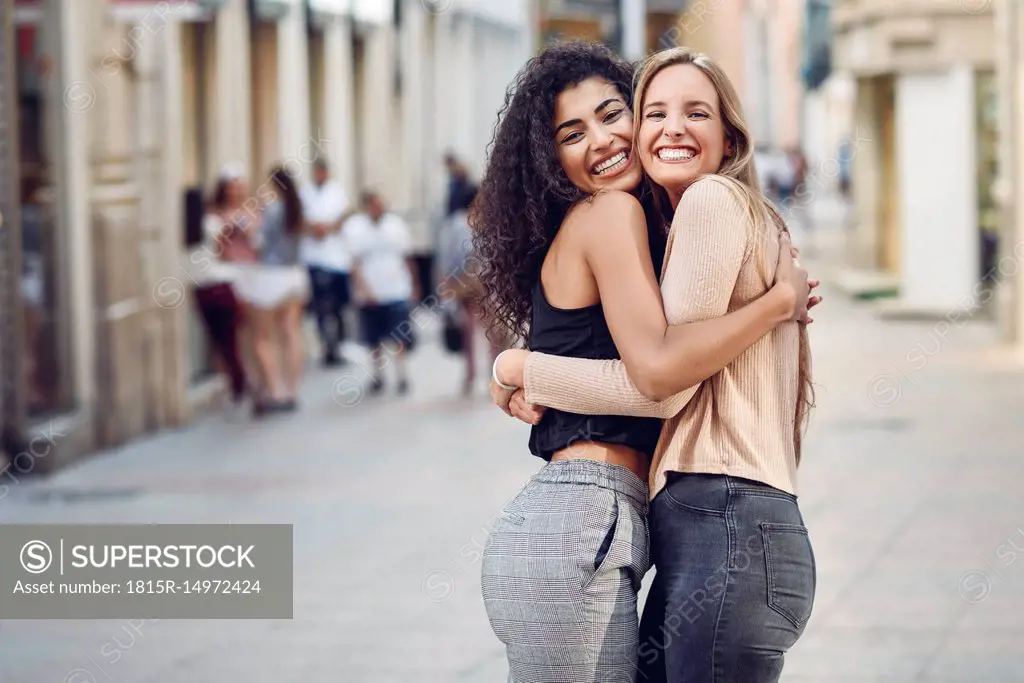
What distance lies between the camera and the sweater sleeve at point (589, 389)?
3.27m

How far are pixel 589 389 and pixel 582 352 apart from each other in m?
0.10

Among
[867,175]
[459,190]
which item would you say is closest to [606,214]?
[459,190]

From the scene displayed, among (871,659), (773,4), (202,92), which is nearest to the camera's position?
(871,659)

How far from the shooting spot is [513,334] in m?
3.74

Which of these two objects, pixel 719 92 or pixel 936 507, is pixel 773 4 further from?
pixel 719 92

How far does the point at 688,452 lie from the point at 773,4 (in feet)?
285

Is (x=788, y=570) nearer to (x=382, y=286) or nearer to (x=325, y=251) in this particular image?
(x=382, y=286)

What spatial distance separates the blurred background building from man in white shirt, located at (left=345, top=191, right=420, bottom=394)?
1.38 meters

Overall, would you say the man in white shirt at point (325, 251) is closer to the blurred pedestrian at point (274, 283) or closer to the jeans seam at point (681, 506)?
the blurred pedestrian at point (274, 283)

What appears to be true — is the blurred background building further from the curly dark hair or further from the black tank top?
the black tank top

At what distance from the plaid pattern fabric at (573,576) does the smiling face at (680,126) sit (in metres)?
0.52

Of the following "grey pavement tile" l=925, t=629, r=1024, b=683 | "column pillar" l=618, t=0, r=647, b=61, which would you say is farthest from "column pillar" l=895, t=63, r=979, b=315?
"grey pavement tile" l=925, t=629, r=1024, b=683

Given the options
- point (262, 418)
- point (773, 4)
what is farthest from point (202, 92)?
point (773, 4)

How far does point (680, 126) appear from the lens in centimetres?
331
